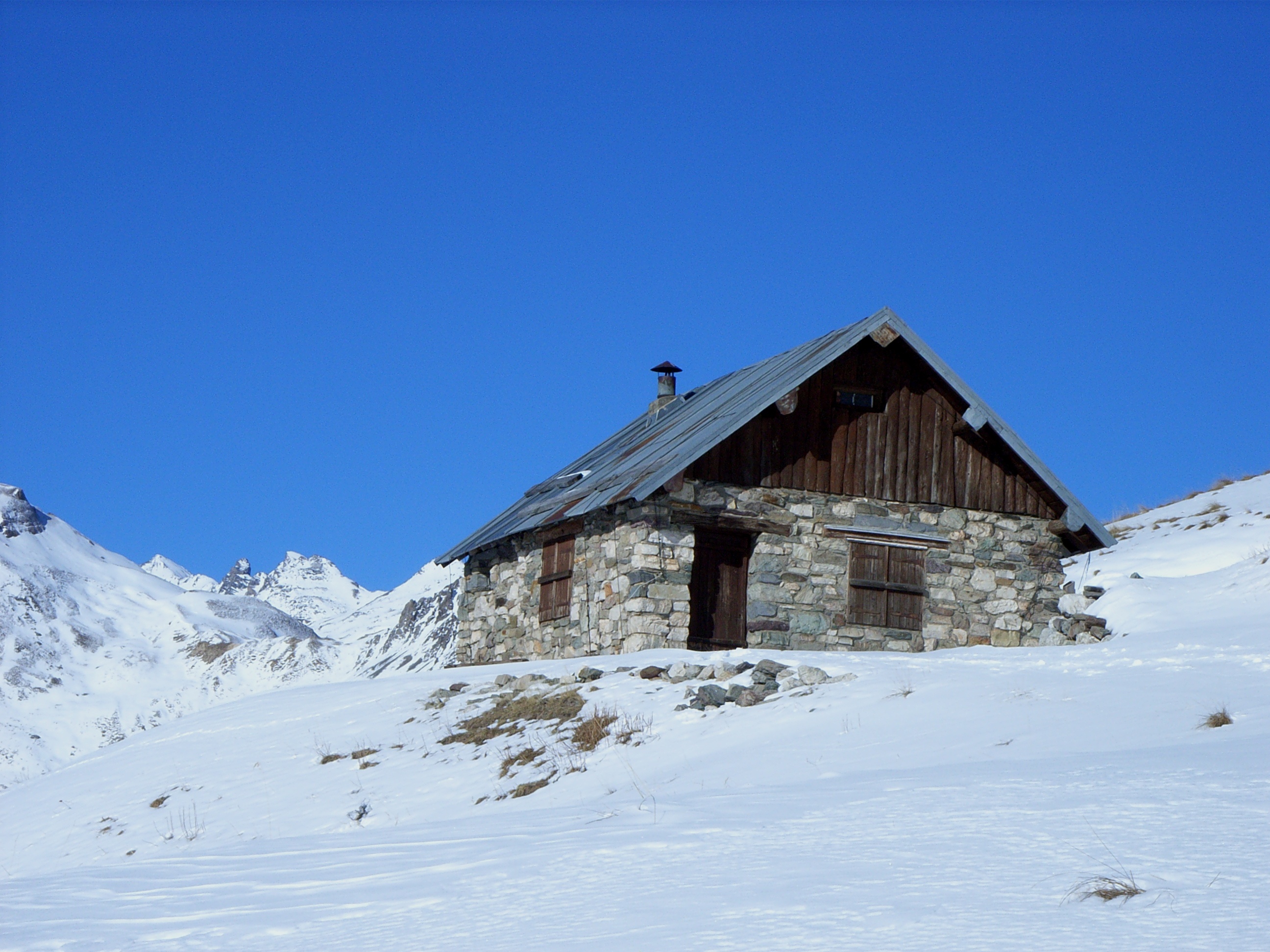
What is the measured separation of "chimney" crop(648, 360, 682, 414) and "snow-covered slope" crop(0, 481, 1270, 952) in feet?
35.7

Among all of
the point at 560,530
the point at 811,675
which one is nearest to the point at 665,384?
the point at 560,530

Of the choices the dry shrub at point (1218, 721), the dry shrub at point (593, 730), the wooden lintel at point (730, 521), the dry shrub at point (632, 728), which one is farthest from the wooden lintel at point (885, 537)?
the dry shrub at point (1218, 721)

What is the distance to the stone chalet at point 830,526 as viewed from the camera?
18719mm

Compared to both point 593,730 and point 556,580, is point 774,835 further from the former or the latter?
point 556,580

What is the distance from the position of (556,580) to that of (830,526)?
4.38 m

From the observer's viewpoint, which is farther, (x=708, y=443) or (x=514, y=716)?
(x=708, y=443)

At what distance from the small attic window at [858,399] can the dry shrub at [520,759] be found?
30.4ft

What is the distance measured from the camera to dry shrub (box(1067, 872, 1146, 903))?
5.32 m

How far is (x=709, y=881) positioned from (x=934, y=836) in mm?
1174

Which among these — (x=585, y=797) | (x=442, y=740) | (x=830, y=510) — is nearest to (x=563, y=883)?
(x=585, y=797)

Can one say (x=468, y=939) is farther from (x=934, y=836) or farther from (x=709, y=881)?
(x=934, y=836)

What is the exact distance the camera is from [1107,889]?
538cm

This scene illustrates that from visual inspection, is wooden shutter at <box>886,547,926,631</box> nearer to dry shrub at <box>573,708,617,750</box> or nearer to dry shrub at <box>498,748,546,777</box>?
dry shrub at <box>573,708,617,750</box>

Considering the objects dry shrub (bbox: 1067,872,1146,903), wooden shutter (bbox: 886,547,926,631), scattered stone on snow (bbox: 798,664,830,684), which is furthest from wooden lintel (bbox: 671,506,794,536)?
dry shrub (bbox: 1067,872,1146,903)
